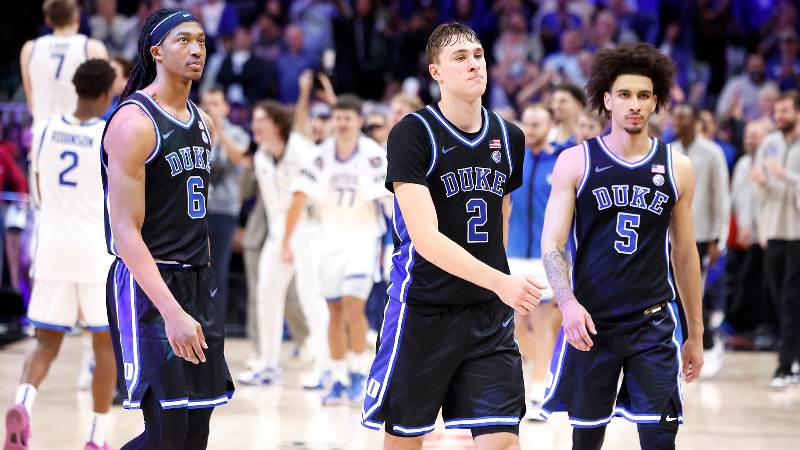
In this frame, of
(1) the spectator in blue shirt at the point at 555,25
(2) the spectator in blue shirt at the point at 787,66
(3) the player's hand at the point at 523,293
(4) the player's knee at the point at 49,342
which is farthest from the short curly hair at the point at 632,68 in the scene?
(1) the spectator in blue shirt at the point at 555,25

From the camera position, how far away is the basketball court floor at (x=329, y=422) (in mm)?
5867

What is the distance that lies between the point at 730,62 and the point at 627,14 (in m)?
1.69

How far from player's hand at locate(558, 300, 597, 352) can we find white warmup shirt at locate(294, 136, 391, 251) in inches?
139

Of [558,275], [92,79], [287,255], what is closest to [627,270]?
[558,275]

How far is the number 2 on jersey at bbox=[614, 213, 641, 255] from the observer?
4.02 metres

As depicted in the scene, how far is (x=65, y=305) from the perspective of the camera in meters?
5.44

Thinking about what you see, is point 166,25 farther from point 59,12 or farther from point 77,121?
point 59,12

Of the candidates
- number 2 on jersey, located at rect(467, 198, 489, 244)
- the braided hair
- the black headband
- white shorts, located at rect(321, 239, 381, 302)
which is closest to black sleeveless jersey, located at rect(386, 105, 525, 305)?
number 2 on jersey, located at rect(467, 198, 489, 244)

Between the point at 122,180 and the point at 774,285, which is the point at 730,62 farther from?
the point at 122,180

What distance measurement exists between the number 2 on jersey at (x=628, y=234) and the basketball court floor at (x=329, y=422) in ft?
7.54

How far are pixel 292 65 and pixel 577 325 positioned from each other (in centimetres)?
945

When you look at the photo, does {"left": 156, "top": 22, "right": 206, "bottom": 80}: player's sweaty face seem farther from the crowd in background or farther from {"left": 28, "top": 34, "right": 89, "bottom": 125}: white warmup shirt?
the crowd in background

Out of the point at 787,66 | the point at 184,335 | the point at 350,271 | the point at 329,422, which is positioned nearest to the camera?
the point at 184,335

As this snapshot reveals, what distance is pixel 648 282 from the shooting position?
13.2 feet
